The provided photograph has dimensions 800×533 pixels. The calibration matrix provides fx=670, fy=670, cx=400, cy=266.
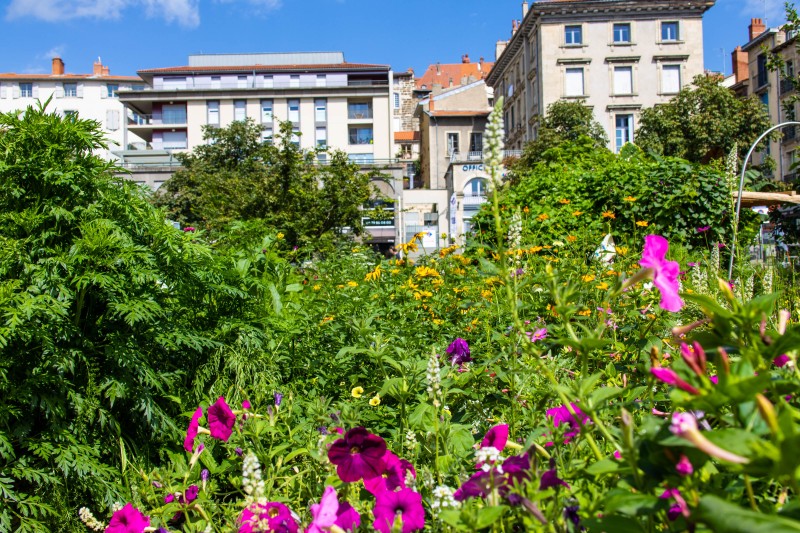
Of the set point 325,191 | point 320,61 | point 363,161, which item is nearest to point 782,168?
point 363,161

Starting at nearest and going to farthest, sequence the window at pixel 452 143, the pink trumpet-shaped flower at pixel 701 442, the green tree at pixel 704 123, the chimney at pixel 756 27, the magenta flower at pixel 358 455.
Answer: the pink trumpet-shaped flower at pixel 701 442 → the magenta flower at pixel 358 455 → the green tree at pixel 704 123 → the chimney at pixel 756 27 → the window at pixel 452 143

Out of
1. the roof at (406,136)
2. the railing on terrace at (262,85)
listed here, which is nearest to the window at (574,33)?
the railing on terrace at (262,85)

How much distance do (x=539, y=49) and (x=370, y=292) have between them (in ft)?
116

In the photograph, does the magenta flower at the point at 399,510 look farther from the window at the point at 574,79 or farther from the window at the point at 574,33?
the window at the point at 574,33

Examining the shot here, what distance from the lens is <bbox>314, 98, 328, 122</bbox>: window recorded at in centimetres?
4834

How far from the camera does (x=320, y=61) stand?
185 ft

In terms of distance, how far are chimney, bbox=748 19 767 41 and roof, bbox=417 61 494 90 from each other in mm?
29959

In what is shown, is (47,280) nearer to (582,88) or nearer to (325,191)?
(325,191)

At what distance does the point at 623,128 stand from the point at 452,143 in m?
14.5

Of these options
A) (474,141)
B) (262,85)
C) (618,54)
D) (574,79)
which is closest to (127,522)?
(574,79)

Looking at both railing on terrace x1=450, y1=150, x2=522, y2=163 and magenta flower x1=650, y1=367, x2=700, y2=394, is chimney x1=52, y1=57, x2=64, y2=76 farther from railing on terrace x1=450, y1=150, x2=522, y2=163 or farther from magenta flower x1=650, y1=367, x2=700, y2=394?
magenta flower x1=650, y1=367, x2=700, y2=394

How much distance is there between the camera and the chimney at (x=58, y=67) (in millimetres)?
62312

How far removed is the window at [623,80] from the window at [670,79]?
5.36 ft

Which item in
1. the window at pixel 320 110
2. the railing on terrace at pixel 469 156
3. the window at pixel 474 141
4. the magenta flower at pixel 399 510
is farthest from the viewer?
the window at pixel 320 110
